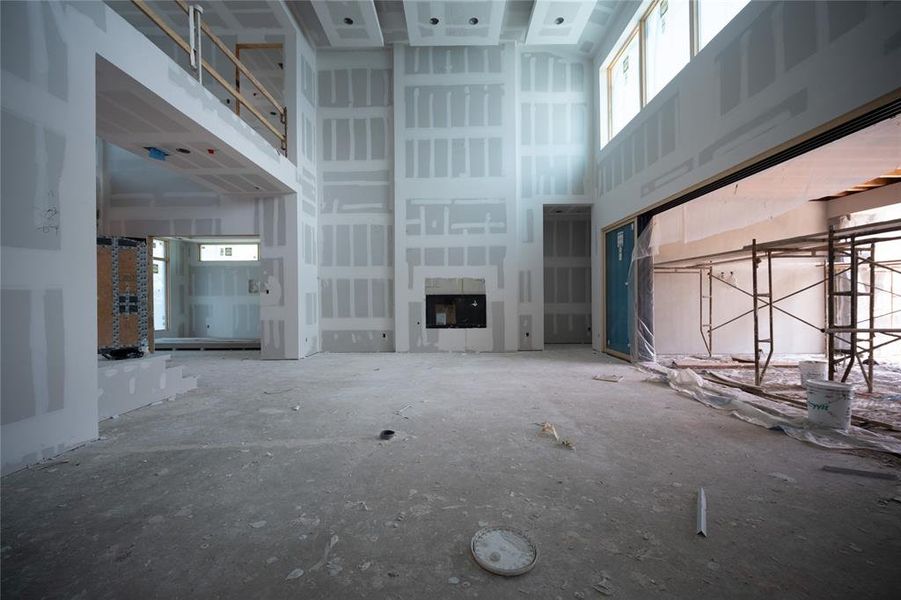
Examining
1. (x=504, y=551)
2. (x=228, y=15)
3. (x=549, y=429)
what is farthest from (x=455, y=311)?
(x=228, y=15)

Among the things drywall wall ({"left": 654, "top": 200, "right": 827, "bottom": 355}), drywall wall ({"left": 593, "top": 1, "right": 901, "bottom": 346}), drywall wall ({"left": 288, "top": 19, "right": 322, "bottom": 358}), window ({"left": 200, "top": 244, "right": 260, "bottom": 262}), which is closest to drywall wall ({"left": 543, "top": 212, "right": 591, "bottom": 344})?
drywall wall ({"left": 654, "top": 200, "right": 827, "bottom": 355})

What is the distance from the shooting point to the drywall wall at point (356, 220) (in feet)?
27.4

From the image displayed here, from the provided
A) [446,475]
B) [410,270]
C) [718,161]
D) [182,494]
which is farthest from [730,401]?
[410,270]

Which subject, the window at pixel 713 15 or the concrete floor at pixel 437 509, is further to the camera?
the window at pixel 713 15

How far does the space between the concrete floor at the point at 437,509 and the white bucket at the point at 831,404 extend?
1.77 ft

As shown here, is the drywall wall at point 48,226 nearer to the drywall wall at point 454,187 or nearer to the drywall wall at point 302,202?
the drywall wall at point 302,202

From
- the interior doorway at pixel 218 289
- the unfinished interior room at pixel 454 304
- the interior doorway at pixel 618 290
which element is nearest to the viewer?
the unfinished interior room at pixel 454 304

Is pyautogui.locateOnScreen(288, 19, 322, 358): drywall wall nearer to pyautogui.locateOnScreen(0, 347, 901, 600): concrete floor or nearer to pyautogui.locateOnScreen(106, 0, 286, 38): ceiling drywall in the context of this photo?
pyautogui.locateOnScreen(106, 0, 286, 38): ceiling drywall

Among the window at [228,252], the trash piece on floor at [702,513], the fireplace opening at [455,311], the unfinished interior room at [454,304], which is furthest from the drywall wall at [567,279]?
the window at [228,252]

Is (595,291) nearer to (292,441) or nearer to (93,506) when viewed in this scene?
(292,441)

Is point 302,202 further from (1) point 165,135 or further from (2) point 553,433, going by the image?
(2) point 553,433

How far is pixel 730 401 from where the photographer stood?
12.2ft

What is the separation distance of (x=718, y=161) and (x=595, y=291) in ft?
13.6

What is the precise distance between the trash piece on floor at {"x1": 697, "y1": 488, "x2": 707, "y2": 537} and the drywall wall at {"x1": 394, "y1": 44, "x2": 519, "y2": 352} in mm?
6254
